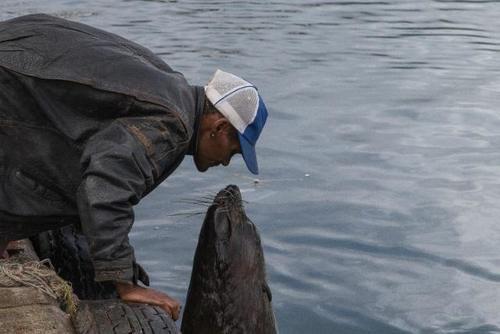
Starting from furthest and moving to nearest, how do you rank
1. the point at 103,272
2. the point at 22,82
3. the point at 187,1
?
the point at 187,1
the point at 22,82
the point at 103,272

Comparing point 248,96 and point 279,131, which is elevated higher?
point 248,96

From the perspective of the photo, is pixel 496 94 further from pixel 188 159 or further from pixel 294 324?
pixel 294 324

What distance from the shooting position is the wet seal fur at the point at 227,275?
549 centimetres

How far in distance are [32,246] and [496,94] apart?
325 inches

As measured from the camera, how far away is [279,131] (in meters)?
11.4

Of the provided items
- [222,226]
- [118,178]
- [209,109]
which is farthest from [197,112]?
[222,226]

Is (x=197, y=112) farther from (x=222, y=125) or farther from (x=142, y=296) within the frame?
(x=142, y=296)

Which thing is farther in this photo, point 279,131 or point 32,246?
point 279,131

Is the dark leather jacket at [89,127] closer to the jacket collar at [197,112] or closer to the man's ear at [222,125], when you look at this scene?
the jacket collar at [197,112]

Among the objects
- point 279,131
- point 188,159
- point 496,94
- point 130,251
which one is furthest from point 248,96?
point 496,94

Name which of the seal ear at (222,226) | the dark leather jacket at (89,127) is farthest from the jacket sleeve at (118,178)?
the seal ear at (222,226)

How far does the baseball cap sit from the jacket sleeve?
0.29 meters

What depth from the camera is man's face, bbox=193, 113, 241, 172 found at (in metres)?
4.97

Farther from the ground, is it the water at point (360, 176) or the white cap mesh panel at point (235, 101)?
the white cap mesh panel at point (235, 101)
